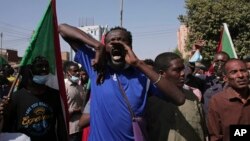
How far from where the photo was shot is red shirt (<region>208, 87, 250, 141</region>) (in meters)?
3.86

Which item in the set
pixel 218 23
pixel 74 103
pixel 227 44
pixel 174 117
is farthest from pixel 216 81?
pixel 218 23

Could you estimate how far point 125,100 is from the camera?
302 cm

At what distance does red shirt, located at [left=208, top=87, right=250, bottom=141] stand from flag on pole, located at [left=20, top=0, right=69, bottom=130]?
1678 millimetres

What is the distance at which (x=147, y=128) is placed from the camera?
333 cm

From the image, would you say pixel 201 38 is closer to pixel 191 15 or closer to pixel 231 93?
pixel 191 15

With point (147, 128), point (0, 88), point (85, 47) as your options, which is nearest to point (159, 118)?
point (147, 128)

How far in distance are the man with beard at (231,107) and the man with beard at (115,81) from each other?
1.00 m

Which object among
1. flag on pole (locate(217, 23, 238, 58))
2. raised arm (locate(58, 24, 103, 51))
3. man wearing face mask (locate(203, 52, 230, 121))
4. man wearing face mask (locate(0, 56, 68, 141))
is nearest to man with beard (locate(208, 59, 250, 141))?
raised arm (locate(58, 24, 103, 51))

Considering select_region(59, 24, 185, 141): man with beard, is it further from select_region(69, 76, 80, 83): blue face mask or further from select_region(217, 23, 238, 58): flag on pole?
select_region(217, 23, 238, 58): flag on pole

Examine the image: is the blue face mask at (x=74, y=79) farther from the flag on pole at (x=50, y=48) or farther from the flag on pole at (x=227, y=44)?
the flag on pole at (x=227, y=44)

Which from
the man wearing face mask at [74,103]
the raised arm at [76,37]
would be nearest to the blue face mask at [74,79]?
the man wearing face mask at [74,103]

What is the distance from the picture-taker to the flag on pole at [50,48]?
15.6ft

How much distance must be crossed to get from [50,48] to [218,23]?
22041 millimetres

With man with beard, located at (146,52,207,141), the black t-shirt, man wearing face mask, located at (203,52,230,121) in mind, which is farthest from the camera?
man wearing face mask, located at (203,52,230,121)
